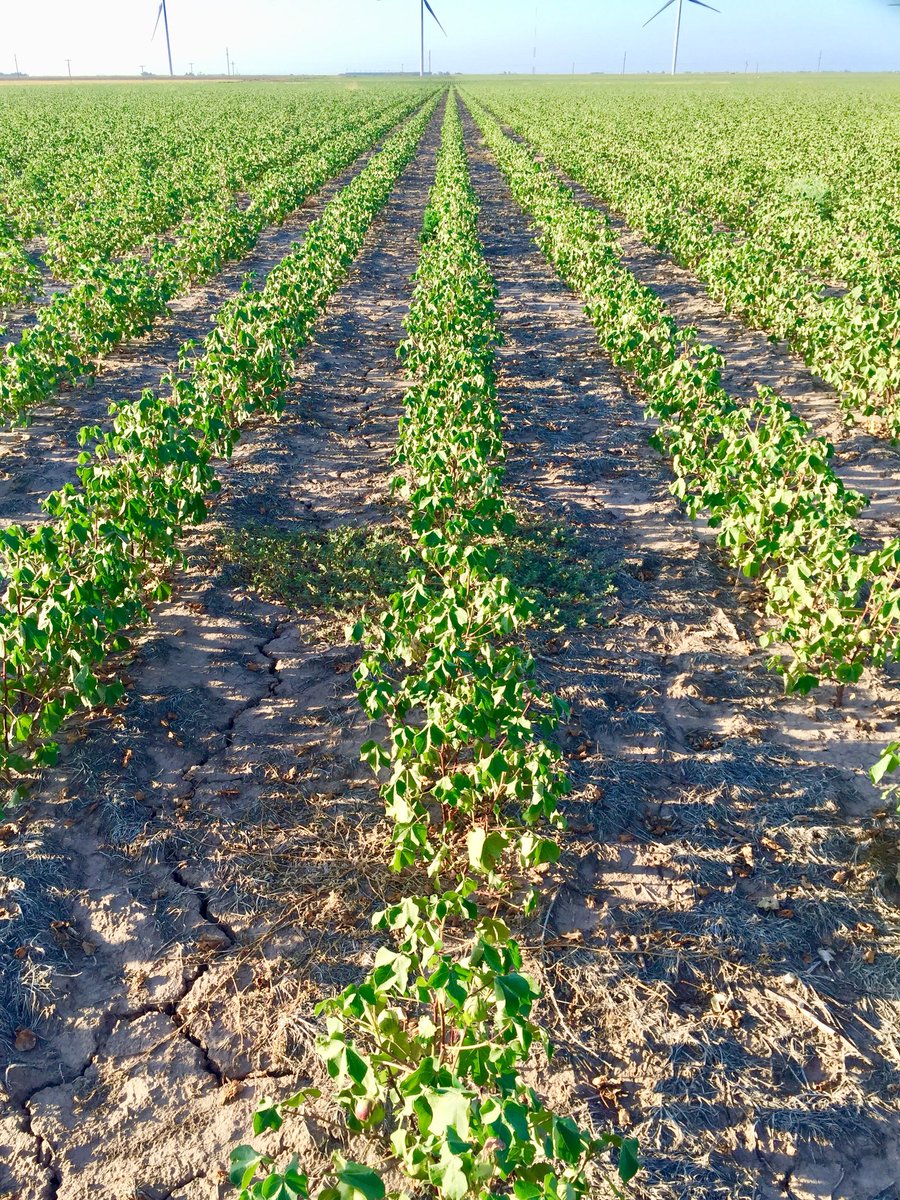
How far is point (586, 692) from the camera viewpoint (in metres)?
5.68

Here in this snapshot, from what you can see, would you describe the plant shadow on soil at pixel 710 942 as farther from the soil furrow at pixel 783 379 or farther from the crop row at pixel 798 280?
the crop row at pixel 798 280

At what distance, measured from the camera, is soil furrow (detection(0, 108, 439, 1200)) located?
327cm

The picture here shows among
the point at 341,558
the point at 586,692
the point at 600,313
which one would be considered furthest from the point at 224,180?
the point at 586,692

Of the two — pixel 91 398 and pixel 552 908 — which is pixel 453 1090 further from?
pixel 91 398

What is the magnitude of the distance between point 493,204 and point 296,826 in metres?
24.0

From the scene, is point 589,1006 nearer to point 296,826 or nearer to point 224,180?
point 296,826

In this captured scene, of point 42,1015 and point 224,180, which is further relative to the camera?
point 224,180

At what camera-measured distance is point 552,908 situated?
4.14m

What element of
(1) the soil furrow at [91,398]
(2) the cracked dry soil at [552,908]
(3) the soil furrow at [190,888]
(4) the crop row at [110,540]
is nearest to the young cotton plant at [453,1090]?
(2) the cracked dry soil at [552,908]

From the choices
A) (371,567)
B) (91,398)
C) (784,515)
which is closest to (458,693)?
(371,567)

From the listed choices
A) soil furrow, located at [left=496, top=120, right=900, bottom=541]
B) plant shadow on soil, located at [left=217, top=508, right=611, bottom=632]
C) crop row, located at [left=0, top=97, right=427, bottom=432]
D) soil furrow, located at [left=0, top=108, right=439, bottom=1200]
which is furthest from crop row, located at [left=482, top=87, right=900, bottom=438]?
crop row, located at [left=0, top=97, right=427, bottom=432]

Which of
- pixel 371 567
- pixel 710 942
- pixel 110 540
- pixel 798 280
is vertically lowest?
pixel 710 942

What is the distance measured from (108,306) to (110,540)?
7.82 meters

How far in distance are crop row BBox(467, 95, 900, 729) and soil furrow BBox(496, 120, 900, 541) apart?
3.20 feet
